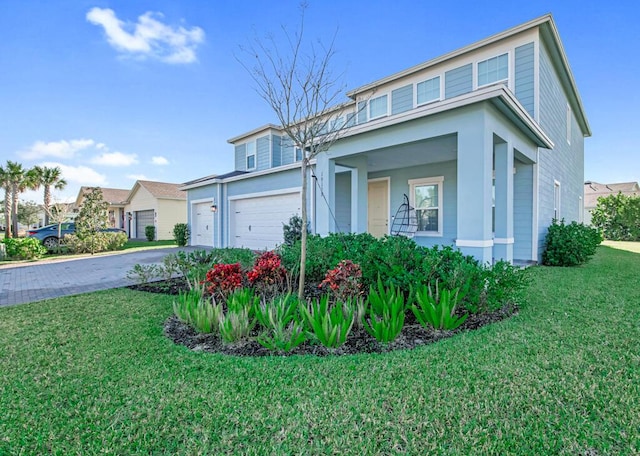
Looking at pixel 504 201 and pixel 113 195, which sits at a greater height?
pixel 113 195

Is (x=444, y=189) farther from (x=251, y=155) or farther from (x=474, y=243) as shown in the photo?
(x=251, y=155)

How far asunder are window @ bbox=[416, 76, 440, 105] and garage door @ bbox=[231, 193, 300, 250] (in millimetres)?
5397

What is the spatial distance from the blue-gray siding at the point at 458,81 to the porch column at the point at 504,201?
14.2 feet

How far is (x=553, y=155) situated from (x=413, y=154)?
520 cm

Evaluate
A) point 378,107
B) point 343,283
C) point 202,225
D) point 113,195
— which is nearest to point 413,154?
point 378,107

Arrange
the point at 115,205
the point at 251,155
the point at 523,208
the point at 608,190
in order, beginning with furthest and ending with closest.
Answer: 1. the point at 608,190
2. the point at 115,205
3. the point at 251,155
4. the point at 523,208

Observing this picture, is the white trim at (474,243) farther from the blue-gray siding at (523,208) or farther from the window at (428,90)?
the window at (428,90)

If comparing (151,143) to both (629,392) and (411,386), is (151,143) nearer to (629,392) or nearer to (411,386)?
(411,386)

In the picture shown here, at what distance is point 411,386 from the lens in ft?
8.17

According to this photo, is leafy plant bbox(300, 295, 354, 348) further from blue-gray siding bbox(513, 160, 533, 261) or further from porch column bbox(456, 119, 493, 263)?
blue-gray siding bbox(513, 160, 533, 261)

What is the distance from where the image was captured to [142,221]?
25.0 meters

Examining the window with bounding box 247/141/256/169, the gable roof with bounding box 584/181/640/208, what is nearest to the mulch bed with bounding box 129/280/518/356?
the window with bounding box 247/141/256/169

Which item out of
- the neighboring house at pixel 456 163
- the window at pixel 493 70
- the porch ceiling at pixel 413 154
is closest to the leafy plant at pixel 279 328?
the neighboring house at pixel 456 163

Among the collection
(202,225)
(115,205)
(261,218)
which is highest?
(115,205)
